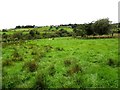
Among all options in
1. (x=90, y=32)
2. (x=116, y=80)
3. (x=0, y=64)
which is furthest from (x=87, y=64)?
(x=90, y=32)

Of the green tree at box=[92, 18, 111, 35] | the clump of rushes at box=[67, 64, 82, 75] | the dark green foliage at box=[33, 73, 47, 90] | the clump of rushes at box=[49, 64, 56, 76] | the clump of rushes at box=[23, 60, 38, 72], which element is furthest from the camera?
the green tree at box=[92, 18, 111, 35]

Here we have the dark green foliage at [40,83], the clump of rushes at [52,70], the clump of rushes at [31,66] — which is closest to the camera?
the dark green foliage at [40,83]

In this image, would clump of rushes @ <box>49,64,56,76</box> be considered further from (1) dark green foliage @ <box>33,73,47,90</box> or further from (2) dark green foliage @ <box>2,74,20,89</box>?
(2) dark green foliage @ <box>2,74,20,89</box>

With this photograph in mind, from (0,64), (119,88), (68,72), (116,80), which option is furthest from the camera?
(0,64)

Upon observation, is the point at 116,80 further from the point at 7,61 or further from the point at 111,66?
the point at 7,61

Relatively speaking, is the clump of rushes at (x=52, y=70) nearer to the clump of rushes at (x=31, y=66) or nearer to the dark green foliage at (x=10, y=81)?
the clump of rushes at (x=31, y=66)

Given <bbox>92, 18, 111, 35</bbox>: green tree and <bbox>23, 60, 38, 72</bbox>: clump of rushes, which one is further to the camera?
<bbox>92, 18, 111, 35</bbox>: green tree

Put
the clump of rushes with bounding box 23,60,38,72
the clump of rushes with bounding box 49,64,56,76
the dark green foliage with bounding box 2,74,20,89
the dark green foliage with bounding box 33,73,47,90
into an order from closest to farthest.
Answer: the dark green foliage with bounding box 33,73,47,90
the dark green foliage with bounding box 2,74,20,89
the clump of rushes with bounding box 49,64,56,76
the clump of rushes with bounding box 23,60,38,72

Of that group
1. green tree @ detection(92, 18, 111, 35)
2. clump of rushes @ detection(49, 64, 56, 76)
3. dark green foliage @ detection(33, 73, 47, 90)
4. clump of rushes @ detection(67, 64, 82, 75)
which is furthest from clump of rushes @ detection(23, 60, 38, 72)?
green tree @ detection(92, 18, 111, 35)

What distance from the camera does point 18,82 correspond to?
15.6 meters

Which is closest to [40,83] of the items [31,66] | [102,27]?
[31,66]

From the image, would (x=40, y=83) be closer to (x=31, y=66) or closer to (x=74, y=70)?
(x=74, y=70)

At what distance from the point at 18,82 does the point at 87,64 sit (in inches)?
277

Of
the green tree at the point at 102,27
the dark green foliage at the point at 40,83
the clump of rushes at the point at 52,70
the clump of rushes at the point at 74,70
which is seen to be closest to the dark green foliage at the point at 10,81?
the dark green foliage at the point at 40,83
